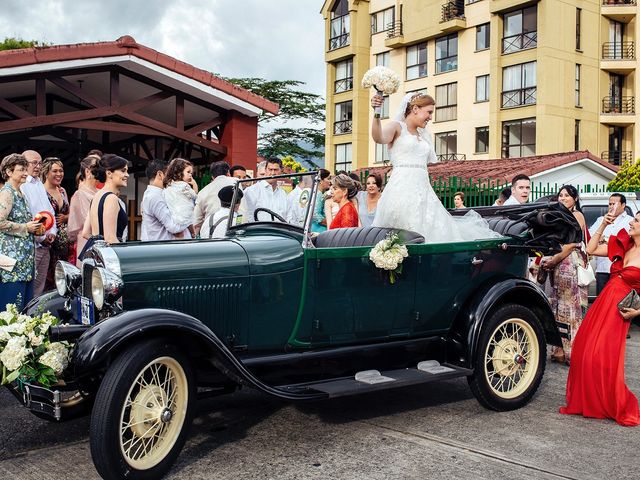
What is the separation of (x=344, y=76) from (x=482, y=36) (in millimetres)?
9955

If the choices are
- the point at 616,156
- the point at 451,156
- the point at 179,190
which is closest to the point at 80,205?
the point at 179,190

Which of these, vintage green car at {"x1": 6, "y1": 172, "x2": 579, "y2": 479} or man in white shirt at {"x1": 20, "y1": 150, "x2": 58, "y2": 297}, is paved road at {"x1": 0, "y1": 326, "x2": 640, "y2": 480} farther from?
man in white shirt at {"x1": 20, "y1": 150, "x2": 58, "y2": 297}

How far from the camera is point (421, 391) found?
19.9 feet

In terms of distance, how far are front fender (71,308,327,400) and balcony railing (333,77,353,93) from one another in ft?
129

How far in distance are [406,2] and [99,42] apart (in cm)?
3063

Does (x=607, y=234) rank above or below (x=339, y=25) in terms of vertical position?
below

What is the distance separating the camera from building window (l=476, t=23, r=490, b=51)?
35312 millimetres

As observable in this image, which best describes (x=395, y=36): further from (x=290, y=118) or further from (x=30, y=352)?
(x=30, y=352)

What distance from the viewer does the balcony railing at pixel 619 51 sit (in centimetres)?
3484

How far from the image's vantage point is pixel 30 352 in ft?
12.8

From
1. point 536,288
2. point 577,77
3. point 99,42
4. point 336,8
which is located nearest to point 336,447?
point 536,288

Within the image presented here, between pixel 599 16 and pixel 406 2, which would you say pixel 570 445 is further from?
pixel 406 2

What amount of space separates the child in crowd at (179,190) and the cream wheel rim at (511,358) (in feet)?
11.1

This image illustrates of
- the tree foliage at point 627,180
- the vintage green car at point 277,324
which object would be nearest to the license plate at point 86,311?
the vintage green car at point 277,324
